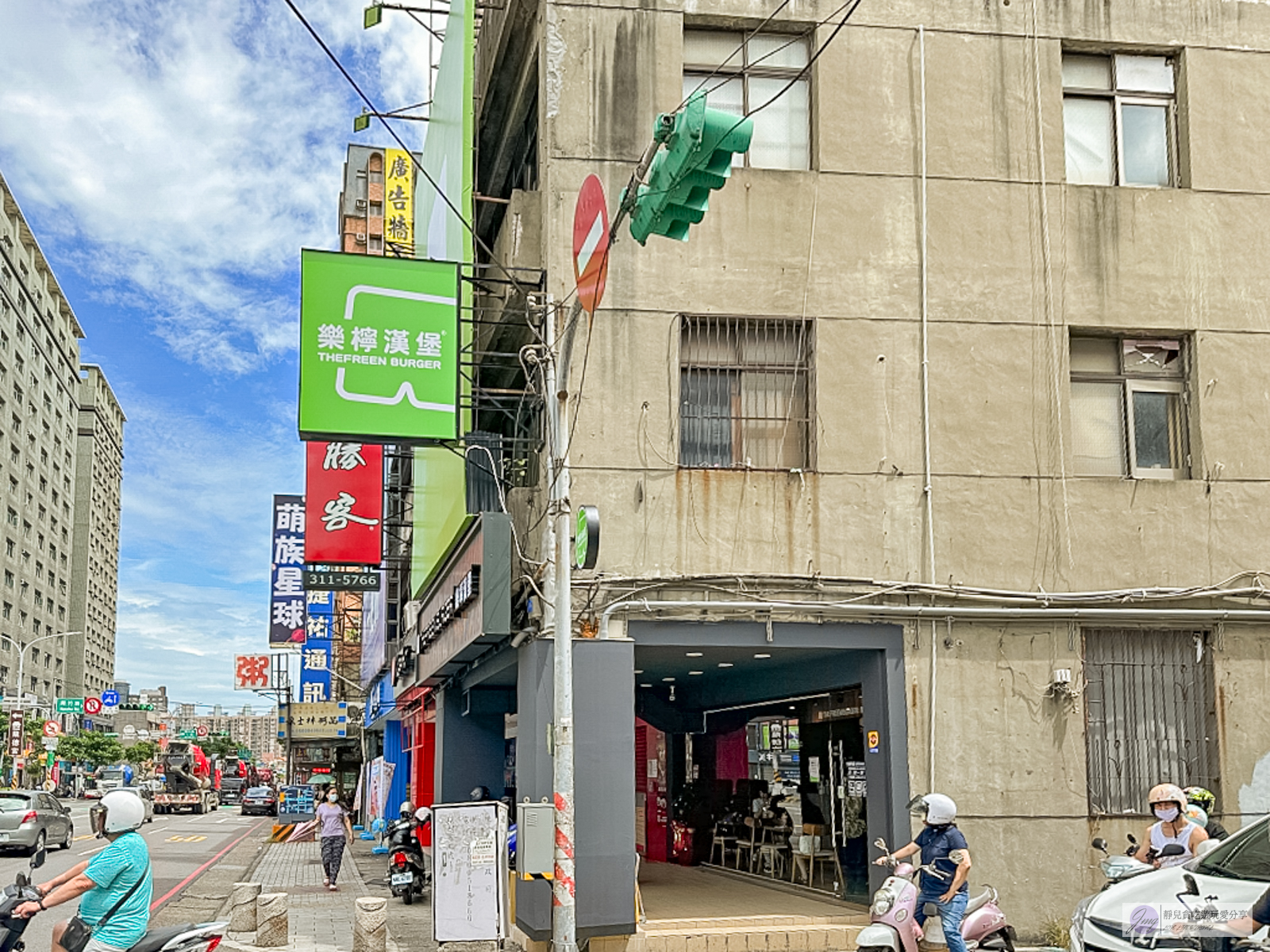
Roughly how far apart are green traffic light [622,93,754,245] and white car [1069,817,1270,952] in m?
5.50

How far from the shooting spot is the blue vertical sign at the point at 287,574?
4538 centimetres

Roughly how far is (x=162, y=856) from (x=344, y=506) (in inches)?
391

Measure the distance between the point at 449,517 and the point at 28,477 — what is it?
10887cm

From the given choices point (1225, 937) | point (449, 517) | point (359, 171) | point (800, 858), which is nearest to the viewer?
point (1225, 937)

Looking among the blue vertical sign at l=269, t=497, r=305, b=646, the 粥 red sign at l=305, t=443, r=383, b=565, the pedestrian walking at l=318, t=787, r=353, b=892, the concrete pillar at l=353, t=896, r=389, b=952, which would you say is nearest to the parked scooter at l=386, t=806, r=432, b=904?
the pedestrian walking at l=318, t=787, r=353, b=892

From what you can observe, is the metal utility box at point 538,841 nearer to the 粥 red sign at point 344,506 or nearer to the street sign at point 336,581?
the 粥 red sign at point 344,506

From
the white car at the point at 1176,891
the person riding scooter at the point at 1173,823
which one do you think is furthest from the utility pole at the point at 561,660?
the person riding scooter at the point at 1173,823

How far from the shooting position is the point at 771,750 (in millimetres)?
19062

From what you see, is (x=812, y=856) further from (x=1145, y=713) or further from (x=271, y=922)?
(x=271, y=922)

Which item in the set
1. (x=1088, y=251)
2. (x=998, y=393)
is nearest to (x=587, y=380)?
(x=998, y=393)

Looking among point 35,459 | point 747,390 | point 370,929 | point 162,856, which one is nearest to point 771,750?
point 747,390

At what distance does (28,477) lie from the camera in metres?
117

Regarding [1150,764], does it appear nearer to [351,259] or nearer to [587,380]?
[587,380]

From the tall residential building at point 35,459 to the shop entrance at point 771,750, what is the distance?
87800 mm
